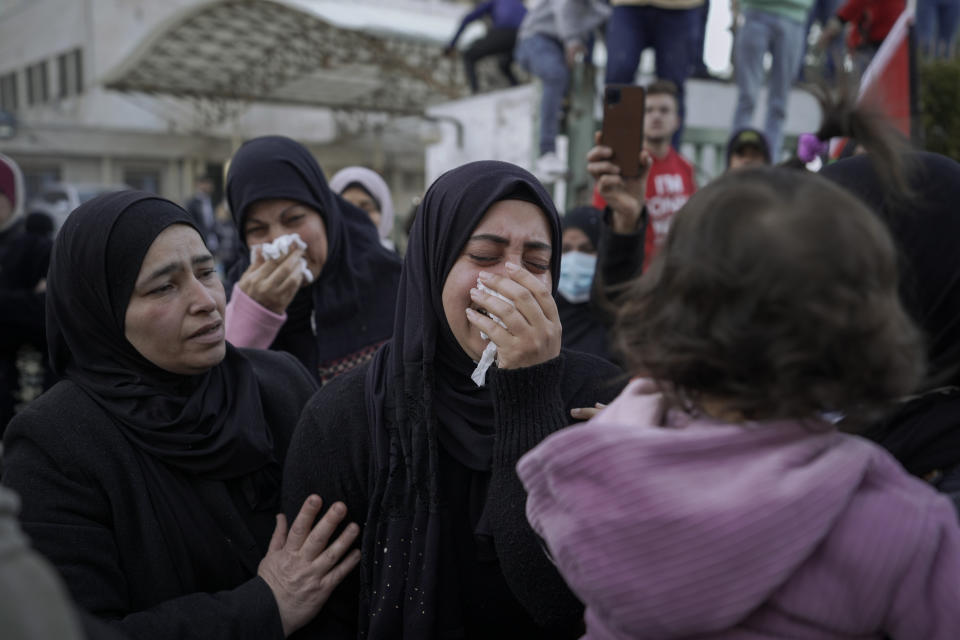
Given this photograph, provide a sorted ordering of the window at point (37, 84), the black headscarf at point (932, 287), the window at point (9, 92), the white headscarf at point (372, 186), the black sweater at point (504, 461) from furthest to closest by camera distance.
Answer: the window at point (9, 92) < the window at point (37, 84) < the white headscarf at point (372, 186) < the black sweater at point (504, 461) < the black headscarf at point (932, 287)

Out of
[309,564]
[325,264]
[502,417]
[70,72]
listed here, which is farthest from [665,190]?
[70,72]

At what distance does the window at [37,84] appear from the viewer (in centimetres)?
2491

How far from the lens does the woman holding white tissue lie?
1.61 meters

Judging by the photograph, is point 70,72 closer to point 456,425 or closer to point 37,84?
point 37,84

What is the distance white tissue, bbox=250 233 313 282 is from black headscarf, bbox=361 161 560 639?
3.48 feet

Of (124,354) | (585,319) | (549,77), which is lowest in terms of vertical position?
(585,319)

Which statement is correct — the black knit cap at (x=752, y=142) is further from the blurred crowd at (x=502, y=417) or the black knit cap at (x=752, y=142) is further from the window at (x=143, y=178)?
the window at (x=143, y=178)

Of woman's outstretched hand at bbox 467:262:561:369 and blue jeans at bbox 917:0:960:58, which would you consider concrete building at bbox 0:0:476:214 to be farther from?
woman's outstretched hand at bbox 467:262:561:369

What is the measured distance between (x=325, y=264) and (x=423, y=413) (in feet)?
4.87

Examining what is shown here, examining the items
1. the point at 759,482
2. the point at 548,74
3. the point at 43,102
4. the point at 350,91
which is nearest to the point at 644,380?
the point at 759,482

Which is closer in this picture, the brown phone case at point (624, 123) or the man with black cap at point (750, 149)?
the brown phone case at point (624, 123)

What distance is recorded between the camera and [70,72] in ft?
77.5

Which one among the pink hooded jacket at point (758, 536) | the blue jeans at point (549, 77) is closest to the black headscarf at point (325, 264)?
the pink hooded jacket at point (758, 536)

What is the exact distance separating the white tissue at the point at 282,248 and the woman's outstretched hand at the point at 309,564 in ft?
4.11
